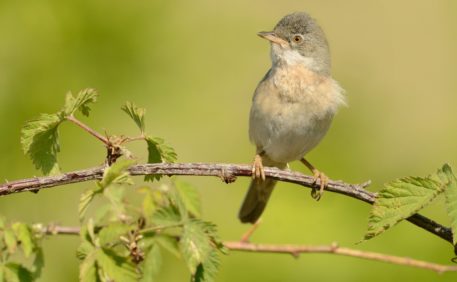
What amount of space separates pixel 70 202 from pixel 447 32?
→ 737 centimetres

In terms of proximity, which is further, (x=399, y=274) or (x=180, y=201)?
(x=399, y=274)

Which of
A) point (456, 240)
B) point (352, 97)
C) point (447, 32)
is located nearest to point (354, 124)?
point (352, 97)

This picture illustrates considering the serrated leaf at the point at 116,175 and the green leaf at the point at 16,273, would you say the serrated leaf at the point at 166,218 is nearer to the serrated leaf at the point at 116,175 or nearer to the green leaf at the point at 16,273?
the serrated leaf at the point at 116,175

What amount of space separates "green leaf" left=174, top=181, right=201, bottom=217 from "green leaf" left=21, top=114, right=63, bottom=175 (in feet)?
1.94

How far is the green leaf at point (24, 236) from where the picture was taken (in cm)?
229

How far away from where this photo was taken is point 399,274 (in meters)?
4.30

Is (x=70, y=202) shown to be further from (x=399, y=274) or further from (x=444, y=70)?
(x=444, y=70)

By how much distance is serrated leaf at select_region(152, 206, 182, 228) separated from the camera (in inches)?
89.0

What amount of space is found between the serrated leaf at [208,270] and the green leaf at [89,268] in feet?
1.01

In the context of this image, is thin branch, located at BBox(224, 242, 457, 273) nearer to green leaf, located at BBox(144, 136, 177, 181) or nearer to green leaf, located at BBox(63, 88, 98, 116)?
green leaf, located at BBox(144, 136, 177, 181)

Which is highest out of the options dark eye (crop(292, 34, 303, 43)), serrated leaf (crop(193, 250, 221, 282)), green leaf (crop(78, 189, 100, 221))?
dark eye (crop(292, 34, 303, 43))

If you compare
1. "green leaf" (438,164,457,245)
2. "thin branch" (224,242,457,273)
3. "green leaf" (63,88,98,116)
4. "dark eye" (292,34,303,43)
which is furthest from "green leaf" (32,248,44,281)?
"dark eye" (292,34,303,43)

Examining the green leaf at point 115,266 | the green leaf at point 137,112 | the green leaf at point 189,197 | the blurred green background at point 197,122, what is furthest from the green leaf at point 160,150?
the blurred green background at point 197,122

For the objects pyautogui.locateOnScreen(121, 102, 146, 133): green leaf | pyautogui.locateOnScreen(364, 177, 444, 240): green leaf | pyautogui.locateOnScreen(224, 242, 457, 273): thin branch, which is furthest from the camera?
pyautogui.locateOnScreen(224, 242, 457, 273): thin branch
